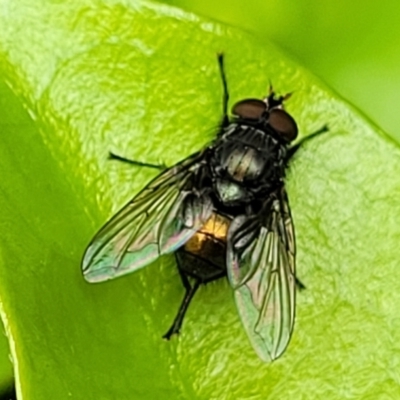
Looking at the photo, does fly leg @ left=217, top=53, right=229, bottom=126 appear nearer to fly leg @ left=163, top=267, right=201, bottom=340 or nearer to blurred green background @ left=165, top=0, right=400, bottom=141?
fly leg @ left=163, top=267, right=201, bottom=340

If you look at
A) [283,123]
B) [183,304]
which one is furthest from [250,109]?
[183,304]

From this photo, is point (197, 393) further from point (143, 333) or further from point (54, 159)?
point (54, 159)

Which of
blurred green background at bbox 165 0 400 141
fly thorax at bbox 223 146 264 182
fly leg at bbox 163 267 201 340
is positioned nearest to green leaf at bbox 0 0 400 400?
fly leg at bbox 163 267 201 340

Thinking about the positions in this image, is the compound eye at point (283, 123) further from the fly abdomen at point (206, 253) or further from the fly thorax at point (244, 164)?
the fly abdomen at point (206, 253)

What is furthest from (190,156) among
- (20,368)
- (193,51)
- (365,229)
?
(20,368)

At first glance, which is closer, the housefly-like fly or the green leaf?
the green leaf
